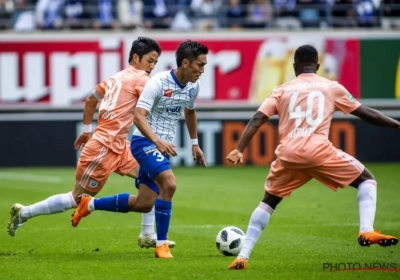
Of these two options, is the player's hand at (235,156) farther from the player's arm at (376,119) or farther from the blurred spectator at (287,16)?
the blurred spectator at (287,16)

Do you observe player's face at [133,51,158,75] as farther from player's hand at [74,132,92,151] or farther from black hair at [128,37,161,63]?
player's hand at [74,132,92,151]

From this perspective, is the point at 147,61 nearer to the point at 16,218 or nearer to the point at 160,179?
the point at 160,179

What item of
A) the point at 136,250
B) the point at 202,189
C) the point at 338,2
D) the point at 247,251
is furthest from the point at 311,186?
the point at 247,251

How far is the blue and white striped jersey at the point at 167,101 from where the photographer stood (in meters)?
10.1

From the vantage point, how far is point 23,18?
2692 centimetres

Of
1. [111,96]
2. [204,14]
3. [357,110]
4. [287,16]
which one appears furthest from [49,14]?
[357,110]

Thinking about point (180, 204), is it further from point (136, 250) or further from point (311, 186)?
point (136, 250)

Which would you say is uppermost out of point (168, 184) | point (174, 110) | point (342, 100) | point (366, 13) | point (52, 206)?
point (342, 100)

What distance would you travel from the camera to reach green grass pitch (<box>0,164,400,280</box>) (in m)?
9.01

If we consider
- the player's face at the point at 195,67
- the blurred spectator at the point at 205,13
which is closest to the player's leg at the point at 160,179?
the player's face at the point at 195,67

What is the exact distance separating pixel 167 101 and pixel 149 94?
1.03 feet

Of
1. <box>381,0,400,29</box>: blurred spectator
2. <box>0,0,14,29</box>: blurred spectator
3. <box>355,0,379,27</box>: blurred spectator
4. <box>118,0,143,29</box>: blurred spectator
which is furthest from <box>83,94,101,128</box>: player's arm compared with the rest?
<box>381,0,400,29</box>: blurred spectator

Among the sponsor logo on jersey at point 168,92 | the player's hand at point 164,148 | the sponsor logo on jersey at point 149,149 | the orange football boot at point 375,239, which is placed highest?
the sponsor logo on jersey at point 168,92

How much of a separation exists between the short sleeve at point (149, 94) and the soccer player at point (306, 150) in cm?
146
